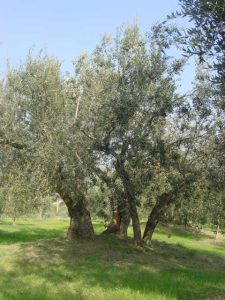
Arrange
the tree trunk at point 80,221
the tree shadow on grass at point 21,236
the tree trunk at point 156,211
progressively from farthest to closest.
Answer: the tree shadow on grass at point 21,236, the tree trunk at point 80,221, the tree trunk at point 156,211

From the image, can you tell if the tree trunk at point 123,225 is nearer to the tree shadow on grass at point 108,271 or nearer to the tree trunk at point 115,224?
the tree trunk at point 115,224

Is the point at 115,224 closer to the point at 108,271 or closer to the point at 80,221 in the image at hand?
the point at 80,221

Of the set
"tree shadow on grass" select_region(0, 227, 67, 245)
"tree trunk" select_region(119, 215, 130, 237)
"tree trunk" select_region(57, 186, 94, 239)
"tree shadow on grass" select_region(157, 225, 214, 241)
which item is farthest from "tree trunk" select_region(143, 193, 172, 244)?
"tree shadow on grass" select_region(157, 225, 214, 241)

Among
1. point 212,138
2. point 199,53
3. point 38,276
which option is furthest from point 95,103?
point 199,53

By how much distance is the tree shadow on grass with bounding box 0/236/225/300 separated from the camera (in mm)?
16250

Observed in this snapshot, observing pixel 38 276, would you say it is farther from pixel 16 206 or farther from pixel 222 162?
pixel 222 162

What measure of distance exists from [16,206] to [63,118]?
571 cm

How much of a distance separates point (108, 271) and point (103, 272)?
346 mm

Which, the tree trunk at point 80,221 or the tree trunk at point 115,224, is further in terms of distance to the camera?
the tree trunk at point 115,224

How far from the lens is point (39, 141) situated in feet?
70.2

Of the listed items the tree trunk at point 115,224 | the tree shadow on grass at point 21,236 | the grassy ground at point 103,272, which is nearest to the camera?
the grassy ground at point 103,272

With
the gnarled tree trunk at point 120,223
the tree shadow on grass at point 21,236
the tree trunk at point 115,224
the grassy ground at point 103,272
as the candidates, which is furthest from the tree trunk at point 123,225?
the tree shadow on grass at point 21,236

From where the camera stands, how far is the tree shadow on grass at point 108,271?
16250 mm

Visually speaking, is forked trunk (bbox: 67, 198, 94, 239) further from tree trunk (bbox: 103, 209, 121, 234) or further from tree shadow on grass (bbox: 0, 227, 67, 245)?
tree shadow on grass (bbox: 0, 227, 67, 245)
